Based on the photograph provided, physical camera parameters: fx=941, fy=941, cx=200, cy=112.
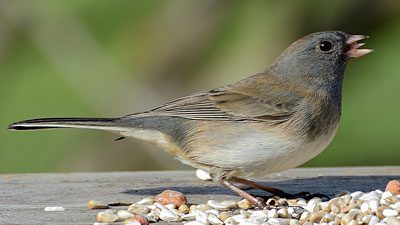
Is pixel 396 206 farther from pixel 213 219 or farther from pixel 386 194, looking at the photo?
pixel 213 219

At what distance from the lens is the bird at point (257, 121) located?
13.5 feet

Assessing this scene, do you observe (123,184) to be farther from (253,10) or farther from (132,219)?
(253,10)

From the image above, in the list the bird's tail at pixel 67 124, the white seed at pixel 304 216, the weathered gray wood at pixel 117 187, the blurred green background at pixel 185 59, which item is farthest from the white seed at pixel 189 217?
the blurred green background at pixel 185 59

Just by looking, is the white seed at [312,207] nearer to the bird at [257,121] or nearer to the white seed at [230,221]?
the bird at [257,121]

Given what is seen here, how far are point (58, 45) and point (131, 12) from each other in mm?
1512

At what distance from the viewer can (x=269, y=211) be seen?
383 cm

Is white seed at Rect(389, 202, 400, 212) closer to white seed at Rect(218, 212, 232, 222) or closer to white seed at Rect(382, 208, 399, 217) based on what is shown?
white seed at Rect(382, 208, 399, 217)

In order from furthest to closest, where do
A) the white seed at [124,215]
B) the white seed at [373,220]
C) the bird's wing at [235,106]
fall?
the bird's wing at [235,106], the white seed at [124,215], the white seed at [373,220]

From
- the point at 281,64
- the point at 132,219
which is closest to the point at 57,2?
→ the point at 281,64

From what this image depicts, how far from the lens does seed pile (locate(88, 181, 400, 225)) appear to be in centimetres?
357

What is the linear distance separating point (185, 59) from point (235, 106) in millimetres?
2653

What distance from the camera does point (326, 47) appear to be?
456 centimetres

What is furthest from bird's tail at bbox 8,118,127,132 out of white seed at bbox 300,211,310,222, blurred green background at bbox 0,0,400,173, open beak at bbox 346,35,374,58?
blurred green background at bbox 0,0,400,173

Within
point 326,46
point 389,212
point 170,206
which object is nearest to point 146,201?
point 170,206
